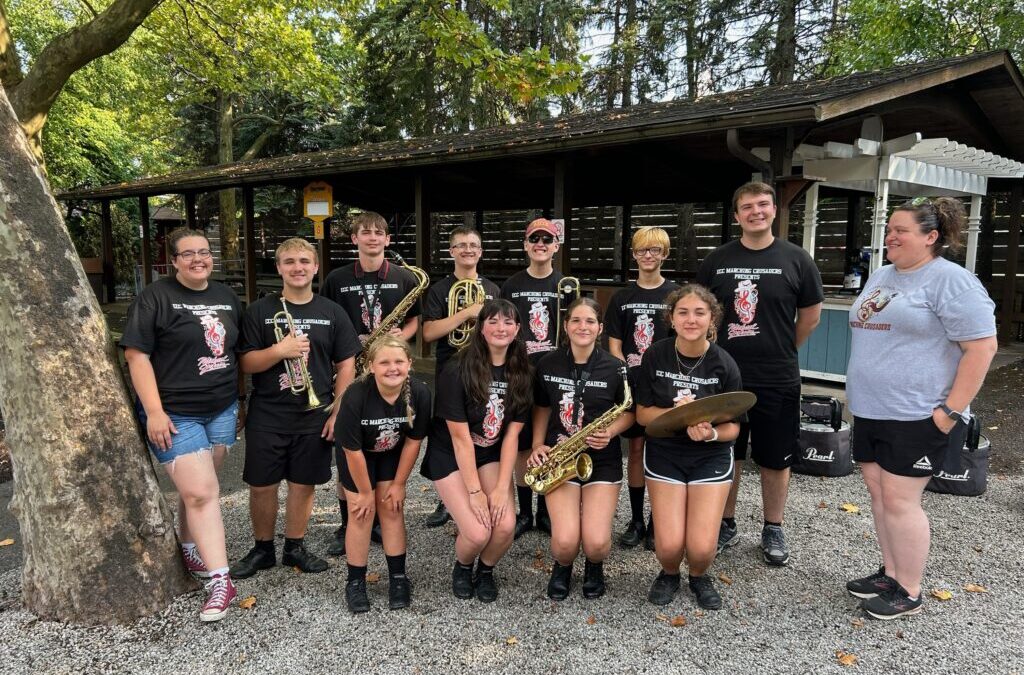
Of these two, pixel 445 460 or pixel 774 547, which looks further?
pixel 774 547

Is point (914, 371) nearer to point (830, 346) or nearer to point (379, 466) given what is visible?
point (379, 466)

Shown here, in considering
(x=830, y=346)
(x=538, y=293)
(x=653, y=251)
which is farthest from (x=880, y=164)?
(x=538, y=293)

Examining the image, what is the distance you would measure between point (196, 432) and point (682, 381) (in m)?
2.43

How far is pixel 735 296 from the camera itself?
12.3 feet

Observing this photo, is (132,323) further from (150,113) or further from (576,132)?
(150,113)

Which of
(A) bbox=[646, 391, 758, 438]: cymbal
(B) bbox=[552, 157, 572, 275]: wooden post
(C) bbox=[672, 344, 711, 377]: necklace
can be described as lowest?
(A) bbox=[646, 391, 758, 438]: cymbal

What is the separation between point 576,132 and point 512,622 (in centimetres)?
578

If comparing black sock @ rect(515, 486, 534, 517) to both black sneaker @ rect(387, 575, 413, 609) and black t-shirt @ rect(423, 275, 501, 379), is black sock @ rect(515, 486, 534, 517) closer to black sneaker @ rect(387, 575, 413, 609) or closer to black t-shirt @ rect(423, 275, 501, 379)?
black t-shirt @ rect(423, 275, 501, 379)

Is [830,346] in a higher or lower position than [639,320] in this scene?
lower

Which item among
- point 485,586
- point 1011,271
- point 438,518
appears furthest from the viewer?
point 1011,271

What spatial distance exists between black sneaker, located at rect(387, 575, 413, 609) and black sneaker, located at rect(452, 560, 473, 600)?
0.79 ft

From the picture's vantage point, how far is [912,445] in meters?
3.03

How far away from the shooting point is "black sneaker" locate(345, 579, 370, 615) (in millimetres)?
3240

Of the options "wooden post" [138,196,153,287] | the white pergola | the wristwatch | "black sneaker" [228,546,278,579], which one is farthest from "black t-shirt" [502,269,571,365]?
"wooden post" [138,196,153,287]
